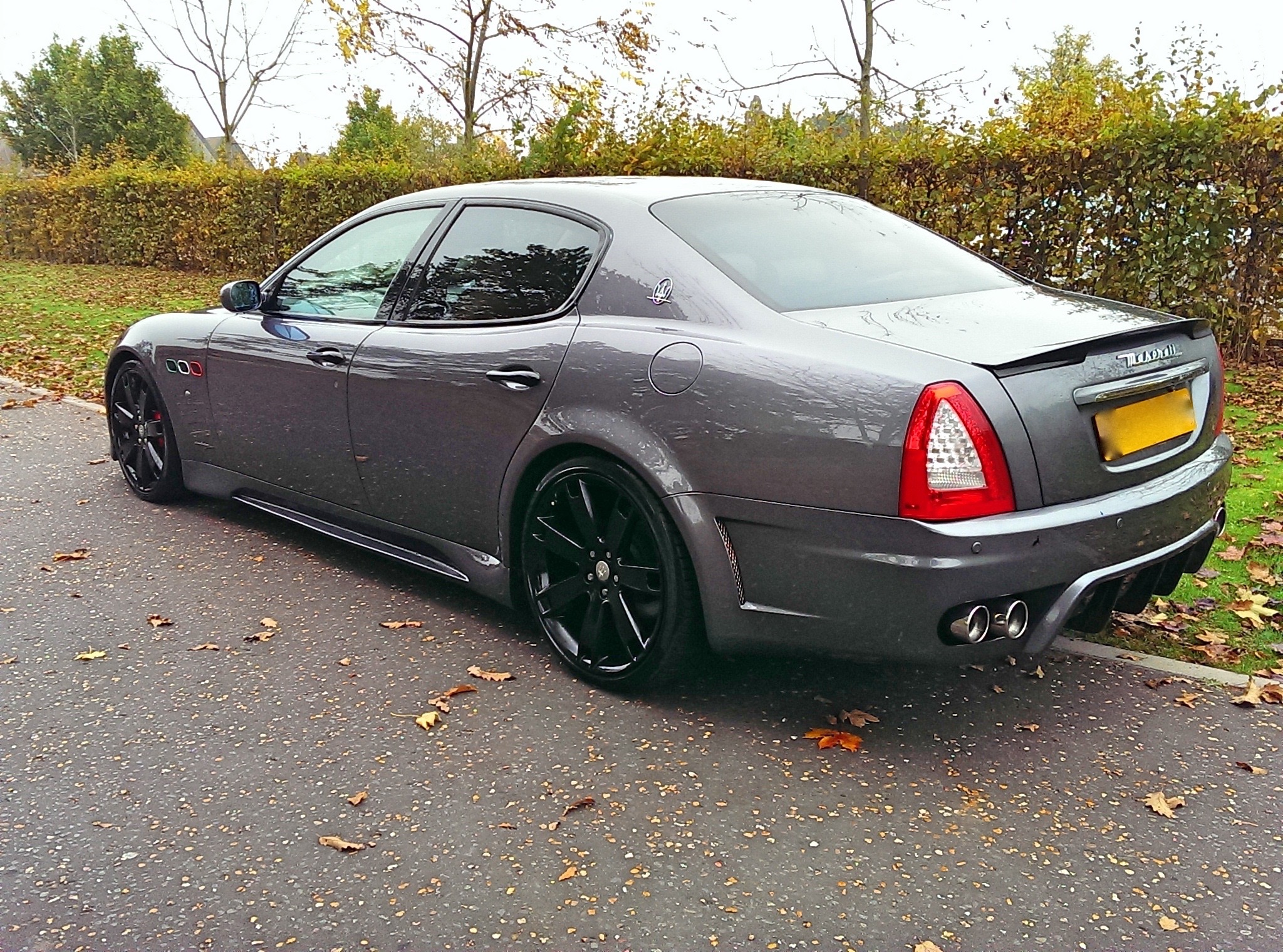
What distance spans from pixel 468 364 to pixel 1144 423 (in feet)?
6.95

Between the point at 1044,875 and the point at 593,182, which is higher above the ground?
the point at 593,182

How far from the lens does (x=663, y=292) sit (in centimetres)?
351

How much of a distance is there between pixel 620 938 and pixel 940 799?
101cm

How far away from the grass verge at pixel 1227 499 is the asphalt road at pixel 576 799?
1.51 ft

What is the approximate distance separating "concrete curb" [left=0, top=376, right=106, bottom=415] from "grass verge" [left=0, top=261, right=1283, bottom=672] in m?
0.10

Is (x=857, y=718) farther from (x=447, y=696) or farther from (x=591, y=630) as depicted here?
(x=447, y=696)

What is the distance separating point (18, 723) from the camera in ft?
11.4

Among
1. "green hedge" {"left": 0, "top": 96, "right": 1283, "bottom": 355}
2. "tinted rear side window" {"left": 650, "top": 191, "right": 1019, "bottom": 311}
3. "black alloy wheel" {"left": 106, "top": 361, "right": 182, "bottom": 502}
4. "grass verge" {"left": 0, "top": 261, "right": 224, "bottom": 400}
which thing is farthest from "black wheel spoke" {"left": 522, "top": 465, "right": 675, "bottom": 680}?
"green hedge" {"left": 0, "top": 96, "right": 1283, "bottom": 355}

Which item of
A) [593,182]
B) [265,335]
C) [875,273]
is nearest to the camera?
[875,273]

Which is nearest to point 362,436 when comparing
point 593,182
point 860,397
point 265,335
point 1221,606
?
point 265,335

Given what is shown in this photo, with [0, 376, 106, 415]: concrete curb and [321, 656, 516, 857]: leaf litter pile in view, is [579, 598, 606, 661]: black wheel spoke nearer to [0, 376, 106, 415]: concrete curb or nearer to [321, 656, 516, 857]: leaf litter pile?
[321, 656, 516, 857]: leaf litter pile

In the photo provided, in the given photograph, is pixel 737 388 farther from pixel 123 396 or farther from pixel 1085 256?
pixel 1085 256

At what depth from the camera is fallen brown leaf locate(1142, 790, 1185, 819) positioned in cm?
296

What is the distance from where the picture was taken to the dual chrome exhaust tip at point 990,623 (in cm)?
296
